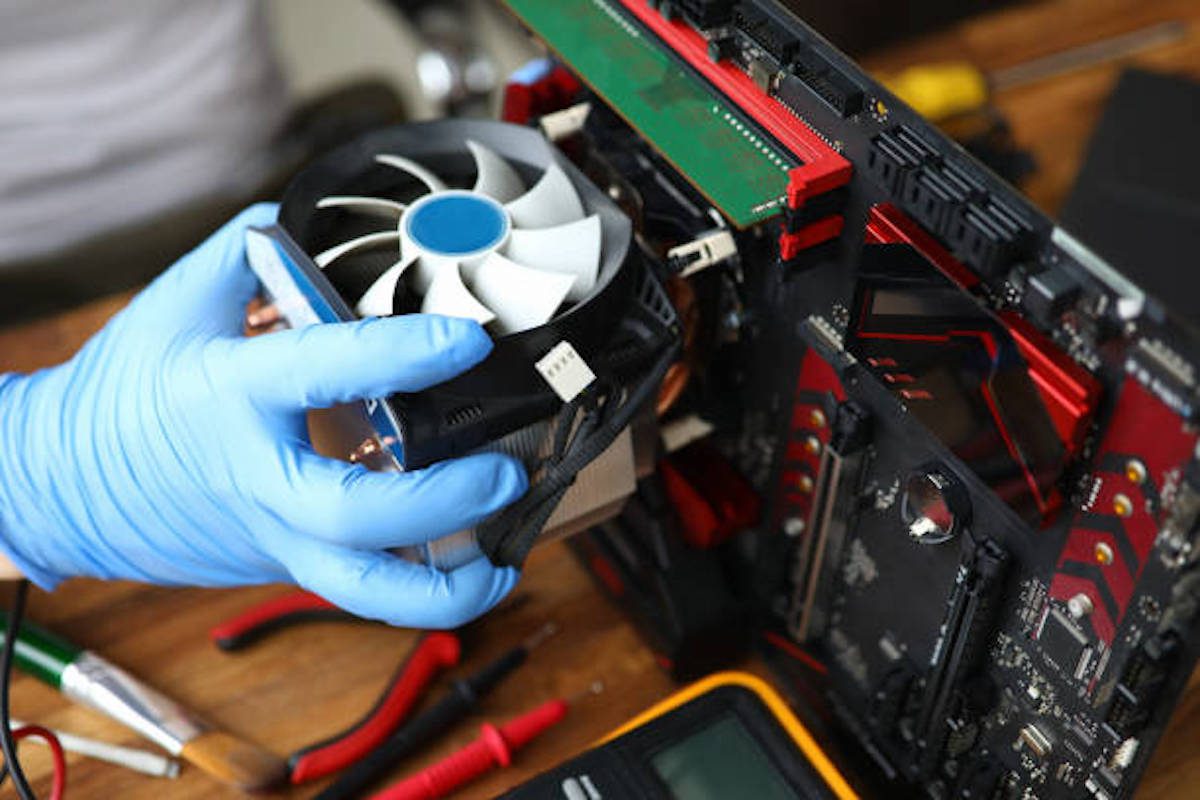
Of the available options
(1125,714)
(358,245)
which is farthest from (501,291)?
(1125,714)

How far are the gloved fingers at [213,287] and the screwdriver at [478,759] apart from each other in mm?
423

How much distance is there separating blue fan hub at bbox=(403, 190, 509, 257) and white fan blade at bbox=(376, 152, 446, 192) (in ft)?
0.10

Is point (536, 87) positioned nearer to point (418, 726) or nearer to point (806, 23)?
point (806, 23)

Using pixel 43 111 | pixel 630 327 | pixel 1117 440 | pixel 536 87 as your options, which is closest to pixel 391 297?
pixel 630 327

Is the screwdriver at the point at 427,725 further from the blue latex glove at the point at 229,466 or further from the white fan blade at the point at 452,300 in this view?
the white fan blade at the point at 452,300

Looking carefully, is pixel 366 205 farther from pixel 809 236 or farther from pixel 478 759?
pixel 478 759

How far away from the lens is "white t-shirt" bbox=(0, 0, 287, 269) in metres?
1.74

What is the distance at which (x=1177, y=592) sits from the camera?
2.41 ft

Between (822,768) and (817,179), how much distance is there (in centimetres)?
45

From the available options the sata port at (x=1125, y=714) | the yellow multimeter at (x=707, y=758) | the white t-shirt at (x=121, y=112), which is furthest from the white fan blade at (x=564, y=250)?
the white t-shirt at (x=121, y=112)

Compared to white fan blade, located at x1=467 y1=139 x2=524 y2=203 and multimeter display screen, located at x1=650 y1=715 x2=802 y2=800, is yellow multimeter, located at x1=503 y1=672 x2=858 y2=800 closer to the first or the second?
multimeter display screen, located at x1=650 y1=715 x2=802 y2=800

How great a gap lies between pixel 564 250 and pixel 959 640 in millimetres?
421

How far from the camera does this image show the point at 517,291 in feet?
3.11

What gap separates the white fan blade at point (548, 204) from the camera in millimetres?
1004
